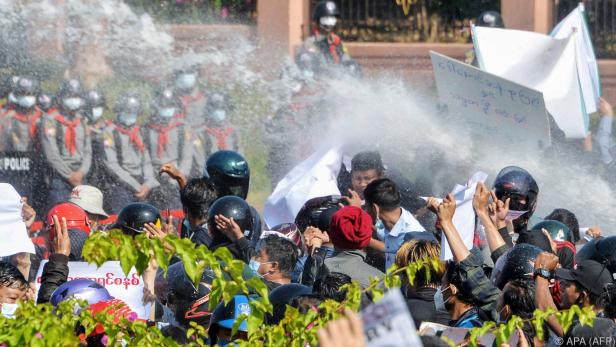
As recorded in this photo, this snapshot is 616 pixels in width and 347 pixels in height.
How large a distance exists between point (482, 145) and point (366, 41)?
372 inches

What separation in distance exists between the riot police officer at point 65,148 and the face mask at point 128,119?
444 mm

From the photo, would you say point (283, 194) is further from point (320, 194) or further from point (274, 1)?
point (274, 1)

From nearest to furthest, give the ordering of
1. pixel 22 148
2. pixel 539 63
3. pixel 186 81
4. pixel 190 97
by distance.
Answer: pixel 539 63 → pixel 22 148 → pixel 190 97 → pixel 186 81

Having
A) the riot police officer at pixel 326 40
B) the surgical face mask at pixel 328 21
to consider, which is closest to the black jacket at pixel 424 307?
the riot police officer at pixel 326 40

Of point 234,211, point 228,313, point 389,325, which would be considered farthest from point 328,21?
point 389,325

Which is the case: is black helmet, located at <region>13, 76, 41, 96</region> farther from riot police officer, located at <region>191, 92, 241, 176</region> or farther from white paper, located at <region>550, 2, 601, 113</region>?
white paper, located at <region>550, 2, 601, 113</region>

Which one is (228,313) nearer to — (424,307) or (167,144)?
(424,307)

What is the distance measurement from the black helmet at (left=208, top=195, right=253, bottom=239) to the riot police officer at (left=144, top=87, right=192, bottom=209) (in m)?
6.90

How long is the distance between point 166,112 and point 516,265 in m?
10.1

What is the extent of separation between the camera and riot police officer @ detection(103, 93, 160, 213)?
14055 mm

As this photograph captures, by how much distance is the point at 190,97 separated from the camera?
15.6 m

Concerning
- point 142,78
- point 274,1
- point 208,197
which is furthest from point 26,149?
point 208,197

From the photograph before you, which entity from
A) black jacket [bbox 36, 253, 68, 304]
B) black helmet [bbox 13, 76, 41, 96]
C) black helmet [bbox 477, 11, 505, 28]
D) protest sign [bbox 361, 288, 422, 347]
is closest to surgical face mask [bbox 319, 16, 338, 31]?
black helmet [bbox 477, 11, 505, 28]

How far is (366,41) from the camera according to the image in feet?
63.1
